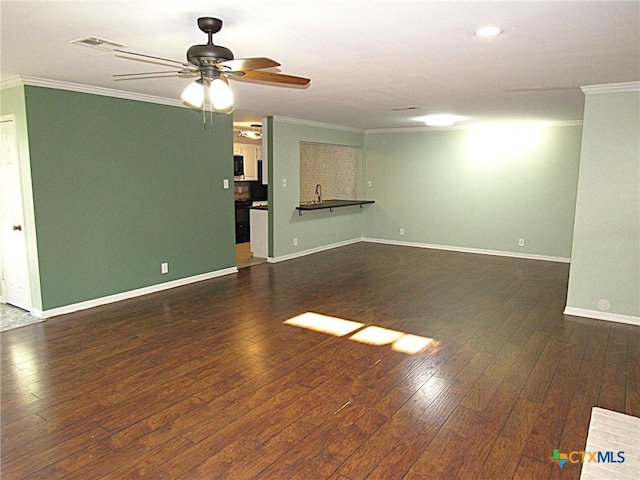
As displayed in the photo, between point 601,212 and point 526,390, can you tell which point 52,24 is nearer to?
point 526,390

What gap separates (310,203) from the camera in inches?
331

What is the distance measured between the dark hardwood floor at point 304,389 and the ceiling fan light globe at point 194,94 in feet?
6.14

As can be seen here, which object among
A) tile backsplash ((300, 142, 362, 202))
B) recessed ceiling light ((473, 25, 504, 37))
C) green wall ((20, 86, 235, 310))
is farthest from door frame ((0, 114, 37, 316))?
tile backsplash ((300, 142, 362, 202))

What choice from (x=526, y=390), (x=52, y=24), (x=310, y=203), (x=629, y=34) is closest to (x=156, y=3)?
Answer: (x=52, y=24)

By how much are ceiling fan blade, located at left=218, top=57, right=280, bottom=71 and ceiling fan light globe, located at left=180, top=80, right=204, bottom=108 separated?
0.22 metres

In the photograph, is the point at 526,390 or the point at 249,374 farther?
the point at 249,374

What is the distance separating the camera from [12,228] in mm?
4484

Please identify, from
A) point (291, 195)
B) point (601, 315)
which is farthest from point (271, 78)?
point (291, 195)

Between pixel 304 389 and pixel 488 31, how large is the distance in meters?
2.51

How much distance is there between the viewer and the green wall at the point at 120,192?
4301 mm

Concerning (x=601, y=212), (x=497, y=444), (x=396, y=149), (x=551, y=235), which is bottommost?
(x=497, y=444)

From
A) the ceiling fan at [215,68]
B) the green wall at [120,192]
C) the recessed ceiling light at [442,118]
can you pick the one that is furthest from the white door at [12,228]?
the recessed ceiling light at [442,118]

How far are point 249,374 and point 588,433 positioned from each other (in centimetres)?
217

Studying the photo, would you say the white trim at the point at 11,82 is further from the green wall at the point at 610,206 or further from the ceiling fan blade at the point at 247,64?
the green wall at the point at 610,206
